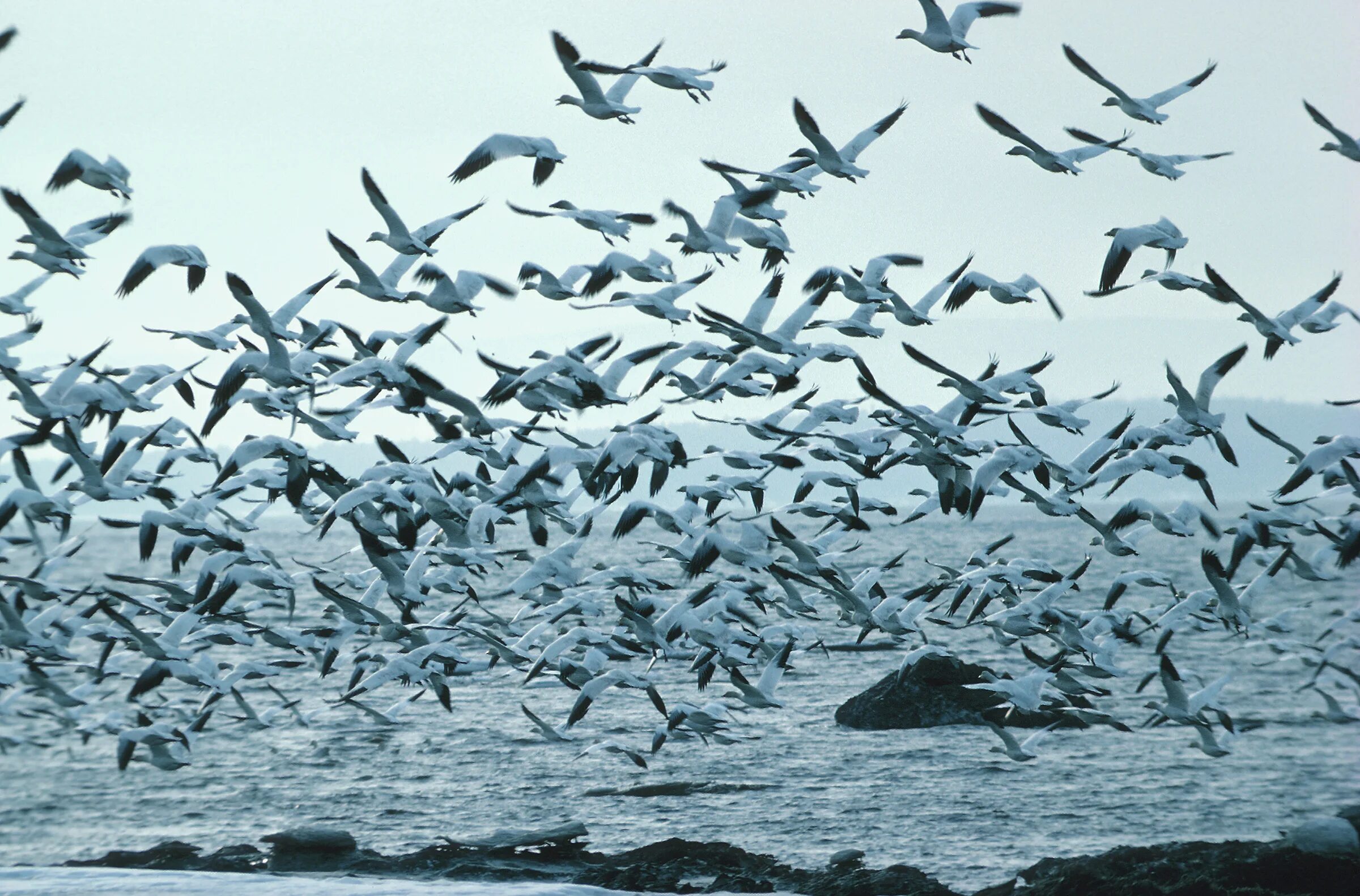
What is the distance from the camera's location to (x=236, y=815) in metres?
21.0

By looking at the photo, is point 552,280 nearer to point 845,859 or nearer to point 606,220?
point 606,220

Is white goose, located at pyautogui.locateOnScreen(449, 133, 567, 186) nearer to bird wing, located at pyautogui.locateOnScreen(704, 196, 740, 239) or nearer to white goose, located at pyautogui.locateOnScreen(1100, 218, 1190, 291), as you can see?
bird wing, located at pyautogui.locateOnScreen(704, 196, 740, 239)

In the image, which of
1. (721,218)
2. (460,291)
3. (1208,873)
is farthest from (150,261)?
(1208,873)

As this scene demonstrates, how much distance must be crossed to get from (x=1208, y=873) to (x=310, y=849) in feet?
35.1

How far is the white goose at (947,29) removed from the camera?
50.2 ft

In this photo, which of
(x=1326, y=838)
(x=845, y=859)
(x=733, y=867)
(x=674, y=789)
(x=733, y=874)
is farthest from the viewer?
(x=674, y=789)

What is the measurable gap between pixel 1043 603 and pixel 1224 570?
7.56ft

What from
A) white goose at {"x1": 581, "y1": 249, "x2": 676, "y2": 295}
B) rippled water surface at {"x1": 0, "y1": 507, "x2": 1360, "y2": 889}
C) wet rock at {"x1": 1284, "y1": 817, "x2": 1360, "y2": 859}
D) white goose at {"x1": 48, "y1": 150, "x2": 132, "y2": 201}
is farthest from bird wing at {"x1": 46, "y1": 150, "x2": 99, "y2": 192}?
wet rock at {"x1": 1284, "y1": 817, "x2": 1360, "y2": 859}

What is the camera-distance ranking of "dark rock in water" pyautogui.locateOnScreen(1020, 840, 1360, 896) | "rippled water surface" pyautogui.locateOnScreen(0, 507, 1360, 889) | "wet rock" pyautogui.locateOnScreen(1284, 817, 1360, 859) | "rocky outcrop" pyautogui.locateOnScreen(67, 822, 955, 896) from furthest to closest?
"rippled water surface" pyautogui.locateOnScreen(0, 507, 1360, 889), "rocky outcrop" pyautogui.locateOnScreen(67, 822, 955, 896), "wet rock" pyautogui.locateOnScreen(1284, 817, 1360, 859), "dark rock in water" pyautogui.locateOnScreen(1020, 840, 1360, 896)

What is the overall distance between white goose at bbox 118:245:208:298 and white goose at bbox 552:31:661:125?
14.9ft

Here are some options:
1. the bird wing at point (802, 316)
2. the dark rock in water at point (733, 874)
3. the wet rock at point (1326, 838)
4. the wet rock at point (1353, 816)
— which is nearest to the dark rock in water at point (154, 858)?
the dark rock in water at point (733, 874)

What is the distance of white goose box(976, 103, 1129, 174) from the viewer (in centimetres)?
1517

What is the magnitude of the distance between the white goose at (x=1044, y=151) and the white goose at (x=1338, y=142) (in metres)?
2.33

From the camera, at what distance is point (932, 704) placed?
26.0m
